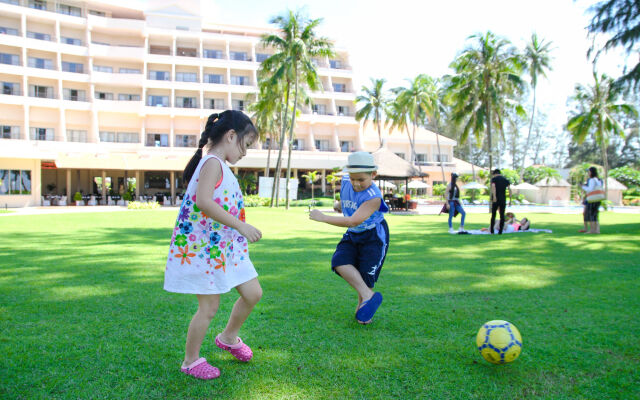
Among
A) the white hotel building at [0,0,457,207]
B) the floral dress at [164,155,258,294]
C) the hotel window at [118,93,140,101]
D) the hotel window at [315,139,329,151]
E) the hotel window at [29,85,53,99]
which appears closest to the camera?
the floral dress at [164,155,258,294]

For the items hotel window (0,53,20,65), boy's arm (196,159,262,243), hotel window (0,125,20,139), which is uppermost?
hotel window (0,53,20,65)

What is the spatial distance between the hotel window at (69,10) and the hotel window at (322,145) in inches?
994

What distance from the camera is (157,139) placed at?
41.2 m

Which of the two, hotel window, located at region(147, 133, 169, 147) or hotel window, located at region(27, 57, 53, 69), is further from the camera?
hotel window, located at region(147, 133, 169, 147)

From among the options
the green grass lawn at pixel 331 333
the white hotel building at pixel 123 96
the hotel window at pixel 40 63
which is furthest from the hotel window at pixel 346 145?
the green grass lawn at pixel 331 333

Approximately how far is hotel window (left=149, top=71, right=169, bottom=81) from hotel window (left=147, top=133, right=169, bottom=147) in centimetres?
533

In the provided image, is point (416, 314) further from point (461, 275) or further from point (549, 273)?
point (549, 273)

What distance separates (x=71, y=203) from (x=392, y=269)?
116ft

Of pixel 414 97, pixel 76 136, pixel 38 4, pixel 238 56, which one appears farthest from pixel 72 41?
pixel 414 97

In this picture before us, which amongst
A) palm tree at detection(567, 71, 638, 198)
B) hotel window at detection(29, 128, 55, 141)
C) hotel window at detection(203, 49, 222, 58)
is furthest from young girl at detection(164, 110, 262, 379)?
hotel window at detection(203, 49, 222, 58)

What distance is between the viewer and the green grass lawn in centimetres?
270

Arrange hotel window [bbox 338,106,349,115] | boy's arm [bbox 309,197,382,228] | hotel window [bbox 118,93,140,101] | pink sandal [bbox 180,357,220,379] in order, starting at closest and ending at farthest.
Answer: pink sandal [bbox 180,357,220,379]
boy's arm [bbox 309,197,382,228]
hotel window [bbox 118,93,140,101]
hotel window [bbox 338,106,349,115]

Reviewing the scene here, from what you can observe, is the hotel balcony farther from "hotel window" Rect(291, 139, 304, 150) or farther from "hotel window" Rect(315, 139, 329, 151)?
"hotel window" Rect(315, 139, 329, 151)

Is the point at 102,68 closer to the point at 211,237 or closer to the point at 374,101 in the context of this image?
the point at 374,101
